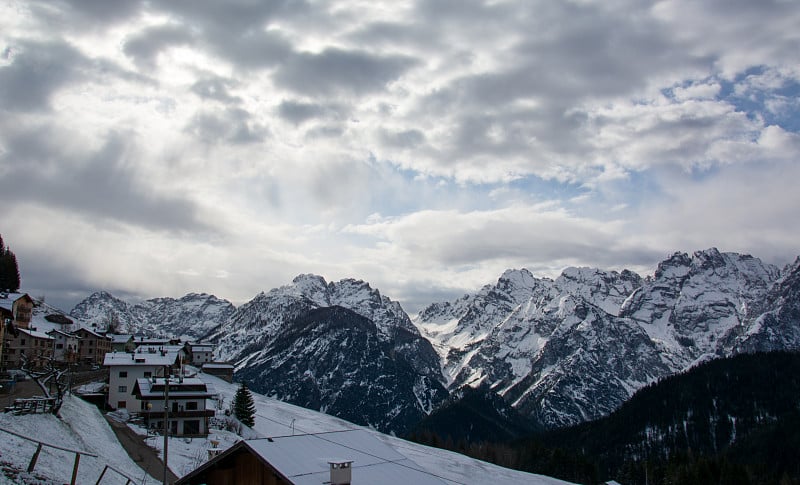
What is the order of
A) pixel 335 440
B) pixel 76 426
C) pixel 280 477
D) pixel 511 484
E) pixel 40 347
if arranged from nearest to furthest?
pixel 280 477 → pixel 335 440 → pixel 76 426 → pixel 511 484 → pixel 40 347

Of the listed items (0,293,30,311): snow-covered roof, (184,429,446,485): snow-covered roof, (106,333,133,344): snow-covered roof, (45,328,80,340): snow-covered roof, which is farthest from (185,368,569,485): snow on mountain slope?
(184,429,446,485): snow-covered roof

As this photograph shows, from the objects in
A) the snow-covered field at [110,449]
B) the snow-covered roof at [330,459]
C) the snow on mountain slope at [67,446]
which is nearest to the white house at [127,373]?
the snow-covered field at [110,449]

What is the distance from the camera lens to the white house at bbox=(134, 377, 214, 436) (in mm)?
80750

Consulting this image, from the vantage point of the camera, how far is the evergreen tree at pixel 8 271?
16062cm

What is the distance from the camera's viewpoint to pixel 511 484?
335ft

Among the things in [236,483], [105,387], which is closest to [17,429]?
[236,483]

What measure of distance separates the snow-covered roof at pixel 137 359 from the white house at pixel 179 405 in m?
6.18

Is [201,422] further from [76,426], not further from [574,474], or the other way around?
[574,474]

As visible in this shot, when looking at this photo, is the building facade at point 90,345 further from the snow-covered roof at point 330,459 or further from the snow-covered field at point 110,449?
the snow-covered roof at point 330,459

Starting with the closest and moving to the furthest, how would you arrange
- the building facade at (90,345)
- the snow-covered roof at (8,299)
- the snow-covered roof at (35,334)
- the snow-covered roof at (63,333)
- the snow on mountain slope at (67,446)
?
1. the snow on mountain slope at (67,446)
2. the snow-covered roof at (8,299)
3. the snow-covered roof at (35,334)
4. the snow-covered roof at (63,333)
5. the building facade at (90,345)

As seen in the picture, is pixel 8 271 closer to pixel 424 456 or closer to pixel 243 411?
pixel 243 411

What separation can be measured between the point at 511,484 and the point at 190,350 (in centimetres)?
10123

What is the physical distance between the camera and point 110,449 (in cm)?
5819

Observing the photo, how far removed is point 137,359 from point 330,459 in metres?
71.9
